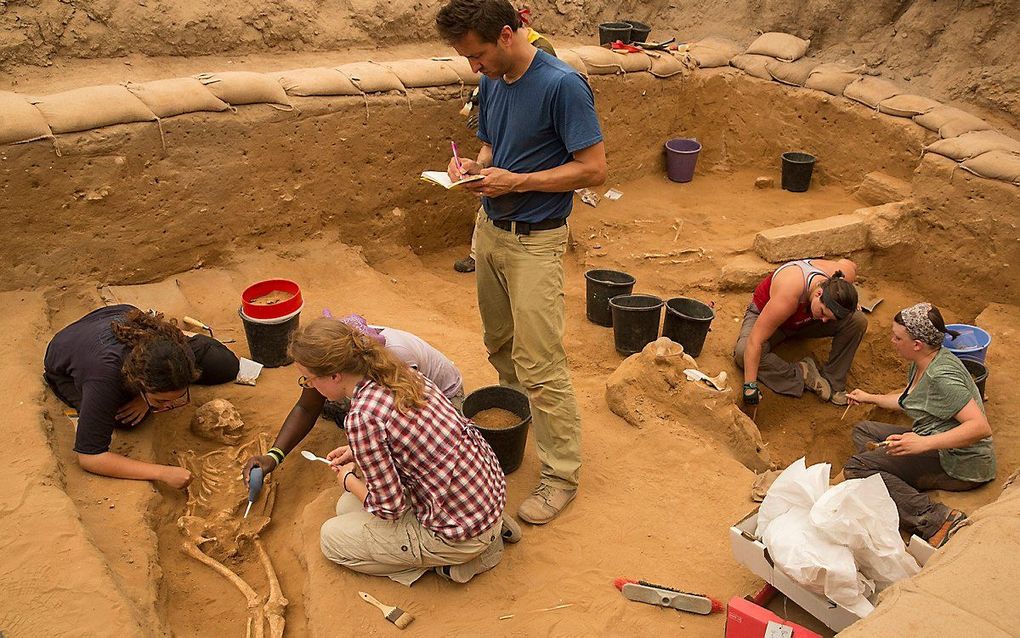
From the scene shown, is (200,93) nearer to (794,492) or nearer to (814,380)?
(794,492)

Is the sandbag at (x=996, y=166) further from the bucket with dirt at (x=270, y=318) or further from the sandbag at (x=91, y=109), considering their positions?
the sandbag at (x=91, y=109)

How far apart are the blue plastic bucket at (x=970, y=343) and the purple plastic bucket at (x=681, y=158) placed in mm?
3660

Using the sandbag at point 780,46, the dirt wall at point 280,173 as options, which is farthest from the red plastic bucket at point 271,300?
the sandbag at point 780,46

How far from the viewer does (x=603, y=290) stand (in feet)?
19.3

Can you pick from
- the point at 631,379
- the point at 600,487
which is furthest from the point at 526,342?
the point at 631,379

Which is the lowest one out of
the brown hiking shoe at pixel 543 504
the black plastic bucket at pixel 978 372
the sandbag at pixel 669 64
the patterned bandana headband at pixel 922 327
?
the black plastic bucket at pixel 978 372

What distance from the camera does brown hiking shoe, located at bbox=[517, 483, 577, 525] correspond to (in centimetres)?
358

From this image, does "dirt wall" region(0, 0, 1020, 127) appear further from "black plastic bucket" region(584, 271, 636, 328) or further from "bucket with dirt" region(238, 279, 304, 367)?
"black plastic bucket" region(584, 271, 636, 328)

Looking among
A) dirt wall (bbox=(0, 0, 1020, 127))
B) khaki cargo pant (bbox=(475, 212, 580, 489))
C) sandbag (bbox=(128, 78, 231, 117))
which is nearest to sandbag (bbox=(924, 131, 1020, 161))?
dirt wall (bbox=(0, 0, 1020, 127))

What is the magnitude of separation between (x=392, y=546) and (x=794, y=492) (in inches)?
64.3

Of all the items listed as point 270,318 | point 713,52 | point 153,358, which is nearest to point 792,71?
point 713,52

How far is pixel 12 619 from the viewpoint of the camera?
2.70 metres

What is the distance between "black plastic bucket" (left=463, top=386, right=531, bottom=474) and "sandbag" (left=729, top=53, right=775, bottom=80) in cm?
584

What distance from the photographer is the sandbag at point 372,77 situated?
5.85 m
